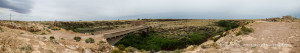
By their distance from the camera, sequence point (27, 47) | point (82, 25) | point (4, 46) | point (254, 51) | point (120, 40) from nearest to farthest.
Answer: point (4, 46) < point (27, 47) < point (254, 51) < point (120, 40) < point (82, 25)

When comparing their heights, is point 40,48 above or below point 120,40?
above

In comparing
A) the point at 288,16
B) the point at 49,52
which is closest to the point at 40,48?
the point at 49,52

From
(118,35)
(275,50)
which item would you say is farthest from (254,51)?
(118,35)

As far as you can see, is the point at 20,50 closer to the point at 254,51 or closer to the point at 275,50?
the point at 254,51

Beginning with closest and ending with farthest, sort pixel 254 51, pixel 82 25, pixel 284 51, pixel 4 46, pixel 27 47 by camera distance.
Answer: pixel 4 46 < pixel 27 47 < pixel 284 51 < pixel 254 51 < pixel 82 25

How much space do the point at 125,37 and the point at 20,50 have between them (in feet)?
68.7

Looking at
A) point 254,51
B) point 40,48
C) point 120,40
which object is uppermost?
point 40,48

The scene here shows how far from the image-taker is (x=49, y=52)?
22.9 feet

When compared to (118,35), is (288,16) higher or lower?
higher

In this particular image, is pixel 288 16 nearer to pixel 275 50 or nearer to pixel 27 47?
pixel 275 50

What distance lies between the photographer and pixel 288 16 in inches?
995

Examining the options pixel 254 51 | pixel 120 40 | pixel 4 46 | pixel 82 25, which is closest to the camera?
pixel 4 46

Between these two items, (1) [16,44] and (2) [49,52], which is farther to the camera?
(2) [49,52]

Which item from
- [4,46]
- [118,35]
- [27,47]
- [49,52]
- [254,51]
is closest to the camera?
[4,46]
